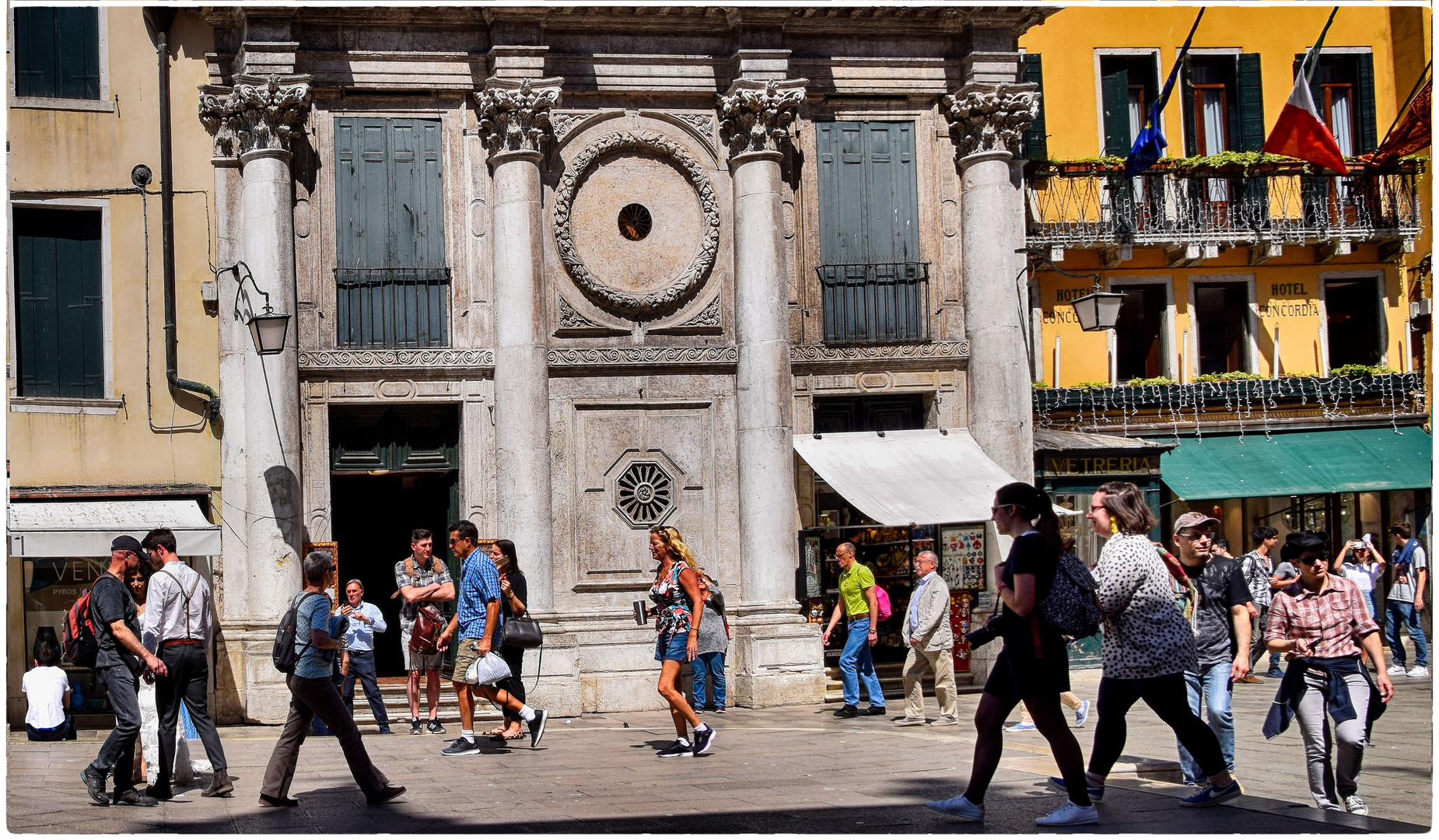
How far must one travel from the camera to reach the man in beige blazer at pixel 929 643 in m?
14.6

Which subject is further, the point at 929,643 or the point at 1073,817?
the point at 929,643

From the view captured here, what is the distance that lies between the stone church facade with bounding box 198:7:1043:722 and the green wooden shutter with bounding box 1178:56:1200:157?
3969mm

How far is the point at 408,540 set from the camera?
61.5 feet

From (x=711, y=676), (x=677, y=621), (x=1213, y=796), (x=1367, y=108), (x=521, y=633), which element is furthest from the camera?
(x=1367, y=108)

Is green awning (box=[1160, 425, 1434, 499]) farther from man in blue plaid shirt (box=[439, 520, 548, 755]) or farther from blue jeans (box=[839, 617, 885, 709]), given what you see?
man in blue plaid shirt (box=[439, 520, 548, 755])

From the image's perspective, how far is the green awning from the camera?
20.7m

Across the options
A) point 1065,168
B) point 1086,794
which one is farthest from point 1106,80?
point 1086,794

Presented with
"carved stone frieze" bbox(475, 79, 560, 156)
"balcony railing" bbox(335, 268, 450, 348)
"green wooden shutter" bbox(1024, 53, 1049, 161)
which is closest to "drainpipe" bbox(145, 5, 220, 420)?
"balcony railing" bbox(335, 268, 450, 348)

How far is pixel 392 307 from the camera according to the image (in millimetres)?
17547

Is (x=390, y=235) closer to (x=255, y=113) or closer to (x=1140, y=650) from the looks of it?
(x=255, y=113)

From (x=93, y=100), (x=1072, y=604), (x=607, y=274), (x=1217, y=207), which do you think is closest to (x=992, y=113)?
(x=1217, y=207)

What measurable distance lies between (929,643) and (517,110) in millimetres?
7205

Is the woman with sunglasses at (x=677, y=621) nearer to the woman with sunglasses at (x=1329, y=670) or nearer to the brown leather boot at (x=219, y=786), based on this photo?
the brown leather boot at (x=219, y=786)

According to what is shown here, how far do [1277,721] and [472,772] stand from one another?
17.7 ft
